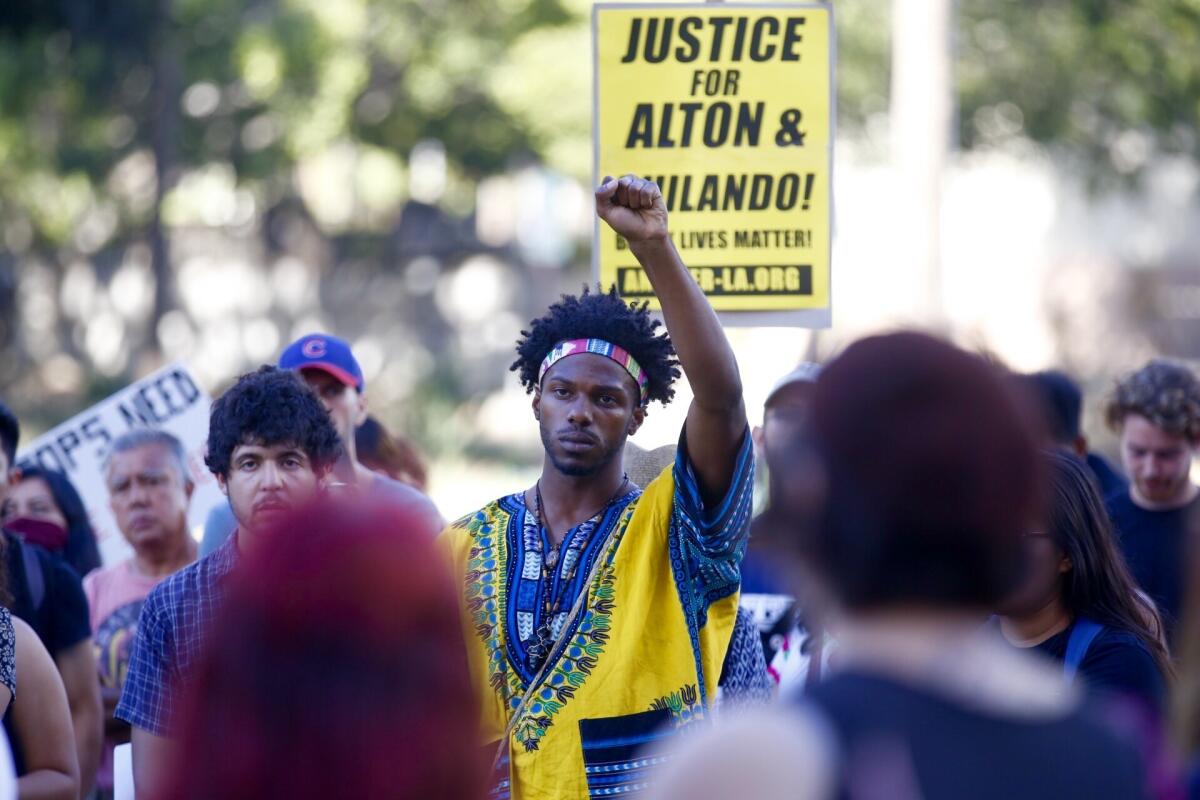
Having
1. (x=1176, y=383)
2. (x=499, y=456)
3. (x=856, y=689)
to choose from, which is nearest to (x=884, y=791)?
(x=856, y=689)

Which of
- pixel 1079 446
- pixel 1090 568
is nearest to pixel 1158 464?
pixel 1079 446

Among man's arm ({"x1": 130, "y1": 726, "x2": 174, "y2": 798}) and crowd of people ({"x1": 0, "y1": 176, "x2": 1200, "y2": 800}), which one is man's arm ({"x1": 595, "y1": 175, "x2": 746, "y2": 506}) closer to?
crowd of people ({"x1": 0, "y1": 176, "x2": 1200, "y2": 800})

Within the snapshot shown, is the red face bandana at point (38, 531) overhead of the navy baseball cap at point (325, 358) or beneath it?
beneath

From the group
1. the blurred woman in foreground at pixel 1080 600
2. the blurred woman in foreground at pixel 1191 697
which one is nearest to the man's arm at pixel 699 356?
the blurred woman in foreground at pixel 1080 600

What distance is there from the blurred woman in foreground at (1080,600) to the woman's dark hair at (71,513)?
12.6 ft

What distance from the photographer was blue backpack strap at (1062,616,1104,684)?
341 cm

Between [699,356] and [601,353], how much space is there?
522 mm

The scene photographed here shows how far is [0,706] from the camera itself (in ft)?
11.1

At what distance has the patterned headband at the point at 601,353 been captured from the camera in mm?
3793

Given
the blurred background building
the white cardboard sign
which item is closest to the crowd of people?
the white cardboard sign

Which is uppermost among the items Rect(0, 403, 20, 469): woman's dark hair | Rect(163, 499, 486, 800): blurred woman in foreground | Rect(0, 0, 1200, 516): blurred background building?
Rect(0, 0, 1200, 516): blurred background building

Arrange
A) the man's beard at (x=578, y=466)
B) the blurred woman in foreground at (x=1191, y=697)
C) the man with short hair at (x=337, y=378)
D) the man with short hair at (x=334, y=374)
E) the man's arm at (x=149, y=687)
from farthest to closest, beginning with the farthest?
the man with short hair at (x=334, y=374) < the man with short hair at (x=337, y=378) < the man's beard at (x=578, y=466) < the man's arm at (x=149, y=687) < the blurred woman in foreground at (x=1191, y=697)

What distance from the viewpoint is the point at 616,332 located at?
3.86 metres

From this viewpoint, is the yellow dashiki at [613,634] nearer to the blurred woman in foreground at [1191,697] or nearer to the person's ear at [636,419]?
the person's ear at [636,419]
